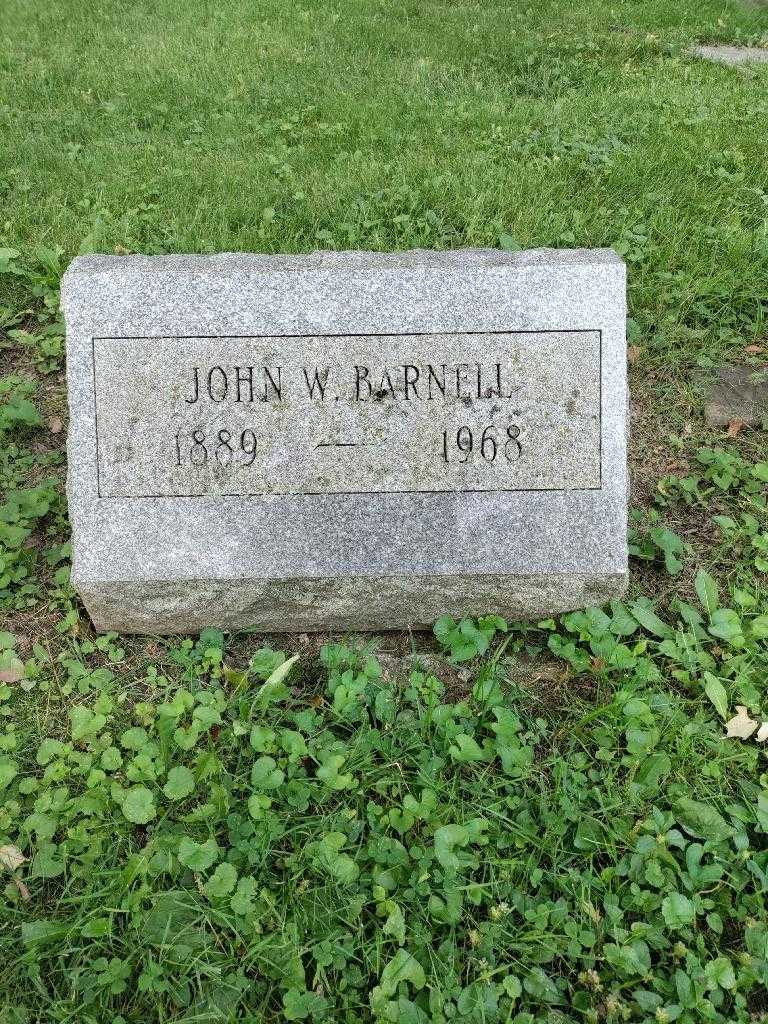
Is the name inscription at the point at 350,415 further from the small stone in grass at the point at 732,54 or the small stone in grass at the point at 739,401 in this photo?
the small stone in grass at the point at 732,54

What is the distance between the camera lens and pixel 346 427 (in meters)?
2.47

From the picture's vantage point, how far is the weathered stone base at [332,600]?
2.48m

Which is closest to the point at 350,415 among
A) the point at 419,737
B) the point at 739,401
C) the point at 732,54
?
the point at 419,737

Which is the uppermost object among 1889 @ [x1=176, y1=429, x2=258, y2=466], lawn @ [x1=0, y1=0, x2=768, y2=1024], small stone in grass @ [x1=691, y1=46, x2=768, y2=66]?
small stone in grass @ [x1=691, y1=46, x2=768, y2=66]

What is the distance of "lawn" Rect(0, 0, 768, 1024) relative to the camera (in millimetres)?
1787

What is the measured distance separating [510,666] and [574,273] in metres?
1.26

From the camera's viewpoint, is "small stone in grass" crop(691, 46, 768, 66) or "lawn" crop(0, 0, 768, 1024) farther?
"small stone in grass" crop(691, 46, 768, 66)

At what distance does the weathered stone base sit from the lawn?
0.07 metres

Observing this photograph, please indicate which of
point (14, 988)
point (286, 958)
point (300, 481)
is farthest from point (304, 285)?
point (14, 988)

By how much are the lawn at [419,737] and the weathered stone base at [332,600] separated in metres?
0.07

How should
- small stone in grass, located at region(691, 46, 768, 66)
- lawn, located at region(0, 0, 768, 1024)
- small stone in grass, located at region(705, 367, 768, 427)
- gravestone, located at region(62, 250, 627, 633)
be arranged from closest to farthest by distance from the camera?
lawn, located at region(0, 0, 768, 1024) → gravestone, located at region(62, 250, 627, 633) → small stone in grass, located at region(705, 367, 768, 427) → small stone in grass, located at region(691, 46, 768, 66)

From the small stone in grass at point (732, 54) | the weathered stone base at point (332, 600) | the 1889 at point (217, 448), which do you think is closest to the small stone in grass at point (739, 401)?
the weathered stone base at point (332, 600)

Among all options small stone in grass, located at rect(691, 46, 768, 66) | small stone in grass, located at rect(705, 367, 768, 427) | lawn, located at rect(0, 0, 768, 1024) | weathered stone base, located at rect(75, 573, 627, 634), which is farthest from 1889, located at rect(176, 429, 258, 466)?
small stone in grass, located at rect(691, 46, 768, 66)

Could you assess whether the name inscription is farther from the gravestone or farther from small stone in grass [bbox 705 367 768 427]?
small stone in grass [bbox 705 367 768 427]
